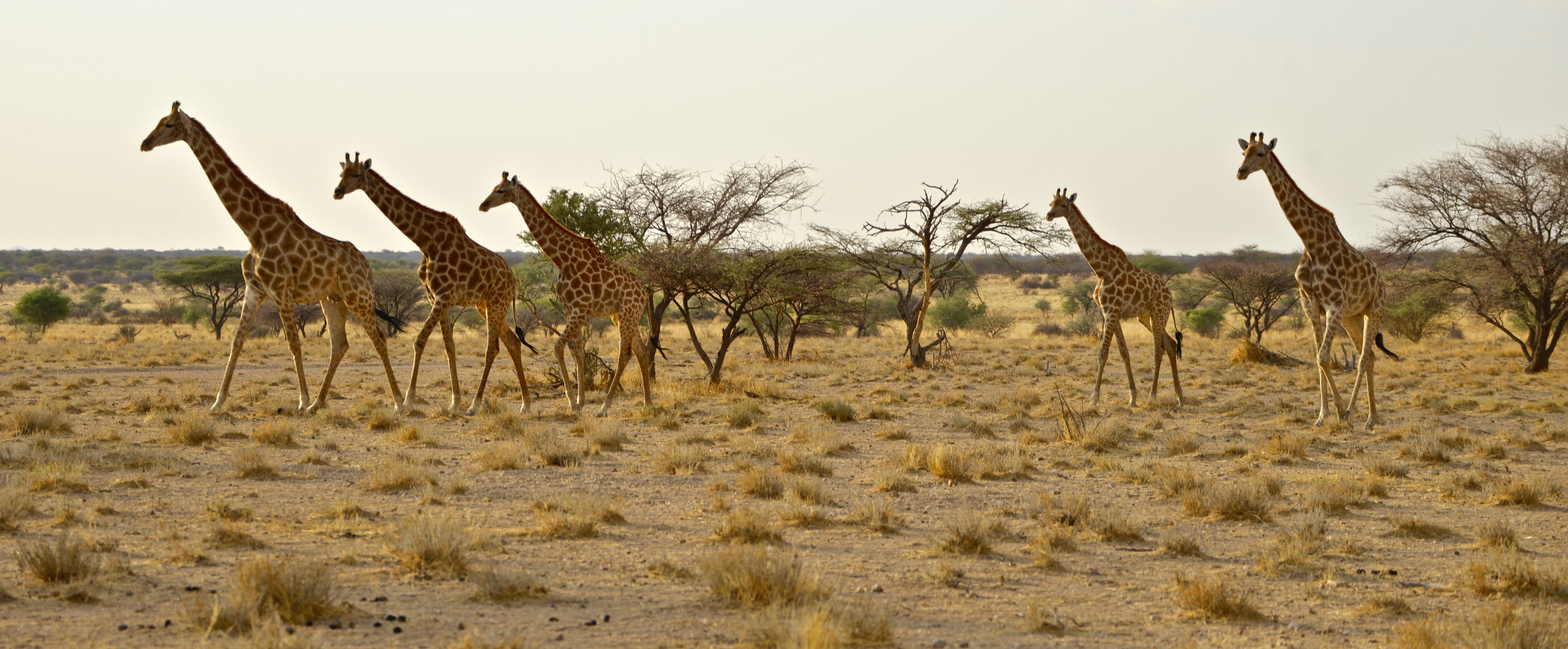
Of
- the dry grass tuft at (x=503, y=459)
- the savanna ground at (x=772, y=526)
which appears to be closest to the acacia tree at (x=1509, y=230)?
the savanna ground at (x=772, y=526)

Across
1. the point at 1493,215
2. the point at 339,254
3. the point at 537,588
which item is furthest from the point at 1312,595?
the point at 1493,215

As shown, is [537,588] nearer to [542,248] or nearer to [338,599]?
[338,599]

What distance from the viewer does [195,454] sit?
1017cm

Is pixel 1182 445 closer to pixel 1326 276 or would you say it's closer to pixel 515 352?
pixel 1326 276

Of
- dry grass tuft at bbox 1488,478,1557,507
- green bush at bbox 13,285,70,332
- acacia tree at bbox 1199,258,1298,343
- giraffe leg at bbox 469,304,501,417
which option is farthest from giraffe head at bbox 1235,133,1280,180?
green bush at bbox 13,285,70,332

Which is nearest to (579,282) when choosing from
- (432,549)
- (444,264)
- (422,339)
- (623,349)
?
(623,349)

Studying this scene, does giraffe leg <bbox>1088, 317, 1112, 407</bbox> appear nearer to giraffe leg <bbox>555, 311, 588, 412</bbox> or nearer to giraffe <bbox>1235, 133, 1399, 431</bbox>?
giraffe <bbox>1235, 133, 1399, 431</bbox>

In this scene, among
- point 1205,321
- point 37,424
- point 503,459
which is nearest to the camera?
point 503,459

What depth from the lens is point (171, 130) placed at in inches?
486

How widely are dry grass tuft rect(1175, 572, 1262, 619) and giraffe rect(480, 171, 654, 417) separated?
9.29 m

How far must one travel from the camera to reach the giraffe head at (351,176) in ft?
41.7

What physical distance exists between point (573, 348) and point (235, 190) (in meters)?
4.62

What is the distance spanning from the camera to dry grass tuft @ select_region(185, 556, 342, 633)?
191 inches

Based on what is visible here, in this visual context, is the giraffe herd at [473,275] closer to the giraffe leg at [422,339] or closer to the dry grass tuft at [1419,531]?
the giraffe leg at [422,339]
